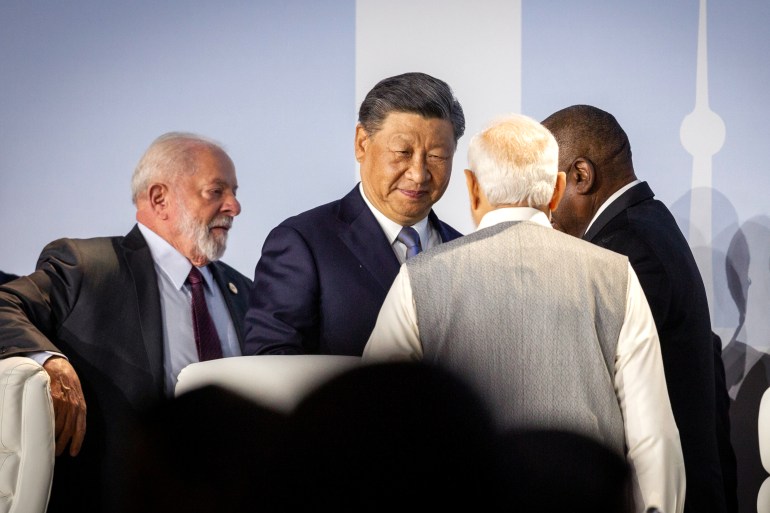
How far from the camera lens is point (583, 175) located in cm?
308

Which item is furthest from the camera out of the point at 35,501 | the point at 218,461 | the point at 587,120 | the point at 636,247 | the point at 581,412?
the point at 587,120

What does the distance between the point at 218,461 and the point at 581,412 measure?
118 centimetres

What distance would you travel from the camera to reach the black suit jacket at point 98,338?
290 cm

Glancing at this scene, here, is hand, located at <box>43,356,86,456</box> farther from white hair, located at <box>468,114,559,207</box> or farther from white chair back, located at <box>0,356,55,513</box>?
white hair, located at <box>468,114,559,207</box>

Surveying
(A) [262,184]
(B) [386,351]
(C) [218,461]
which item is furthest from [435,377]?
(A) [262,184]

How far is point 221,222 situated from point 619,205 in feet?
4.54

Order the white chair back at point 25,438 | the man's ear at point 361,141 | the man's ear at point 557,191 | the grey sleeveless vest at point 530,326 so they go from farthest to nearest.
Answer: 1. the man's ear at point 361,141
2. the white chair back at point 25,438
3. the man's ear at point 557,191
4. the grey sleeveless vest at point 530,326

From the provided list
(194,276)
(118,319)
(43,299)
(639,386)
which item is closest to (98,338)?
(118,319)

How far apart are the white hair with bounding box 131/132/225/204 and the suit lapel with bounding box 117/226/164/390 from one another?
0.32 m

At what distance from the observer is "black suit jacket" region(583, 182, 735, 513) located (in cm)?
274

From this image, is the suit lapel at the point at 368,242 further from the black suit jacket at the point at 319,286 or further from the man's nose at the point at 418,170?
the man's nose at the point at 418,170

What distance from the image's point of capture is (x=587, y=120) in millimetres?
3109

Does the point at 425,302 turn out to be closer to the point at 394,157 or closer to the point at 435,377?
the point at 394,157

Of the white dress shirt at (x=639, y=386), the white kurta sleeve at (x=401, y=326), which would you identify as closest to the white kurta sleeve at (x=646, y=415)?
the white dress shirt at (x=639, y=386)
